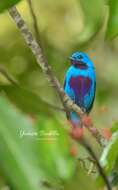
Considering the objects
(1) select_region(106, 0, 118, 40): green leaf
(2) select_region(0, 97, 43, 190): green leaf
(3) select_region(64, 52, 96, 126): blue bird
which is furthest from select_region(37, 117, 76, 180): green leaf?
(3) select_region(64, 52, 96, 126): blue bird

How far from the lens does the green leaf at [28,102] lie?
300 millimetres

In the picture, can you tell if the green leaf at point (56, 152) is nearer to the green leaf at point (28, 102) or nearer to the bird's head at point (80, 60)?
the green leaf at point (28, 102)

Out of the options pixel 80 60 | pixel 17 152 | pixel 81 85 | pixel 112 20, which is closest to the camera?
pixel 17 152

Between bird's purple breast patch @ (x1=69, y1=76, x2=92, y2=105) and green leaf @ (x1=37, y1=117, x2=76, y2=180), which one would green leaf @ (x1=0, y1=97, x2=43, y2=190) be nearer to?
green leaf @ (x1=37, y1=117, x2=76, y2=180)

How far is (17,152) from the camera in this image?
285 millimetres

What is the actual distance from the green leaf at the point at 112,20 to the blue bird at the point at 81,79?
25.3 inches

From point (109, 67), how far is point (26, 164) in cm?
133

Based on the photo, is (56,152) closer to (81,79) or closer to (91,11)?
(91,11)

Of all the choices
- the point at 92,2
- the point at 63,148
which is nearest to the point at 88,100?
the point at 92,2

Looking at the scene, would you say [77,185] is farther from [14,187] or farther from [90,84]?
[90,84]

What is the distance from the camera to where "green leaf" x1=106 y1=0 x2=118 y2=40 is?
438 mm

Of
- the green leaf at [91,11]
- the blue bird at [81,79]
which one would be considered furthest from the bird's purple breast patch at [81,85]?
the green leaf at [91,11]

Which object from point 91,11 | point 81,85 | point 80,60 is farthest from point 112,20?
point 81,85

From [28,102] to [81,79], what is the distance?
0.89 metres
